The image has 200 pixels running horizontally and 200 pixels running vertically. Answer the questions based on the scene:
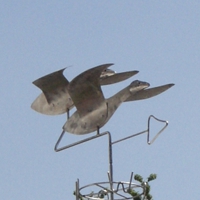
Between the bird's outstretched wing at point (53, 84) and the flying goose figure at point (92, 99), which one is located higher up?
the bird's outstretched wing at point (53, 84)

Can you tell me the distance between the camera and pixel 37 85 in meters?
12.6

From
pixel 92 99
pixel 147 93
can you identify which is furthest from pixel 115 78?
pixel 92 99

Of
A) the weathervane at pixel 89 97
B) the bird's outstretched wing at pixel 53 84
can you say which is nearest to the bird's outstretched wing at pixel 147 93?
the weathervane at pixel 89 97

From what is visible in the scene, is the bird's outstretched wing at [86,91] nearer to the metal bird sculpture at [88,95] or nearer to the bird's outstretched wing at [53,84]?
the metal bird sculpture at [88,95]

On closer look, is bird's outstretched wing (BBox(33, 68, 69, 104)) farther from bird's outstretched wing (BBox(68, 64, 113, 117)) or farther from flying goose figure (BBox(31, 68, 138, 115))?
bird's outstretched wing (BBox(68, 64, 113, 117))

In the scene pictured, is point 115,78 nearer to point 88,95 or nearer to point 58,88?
point 88,95

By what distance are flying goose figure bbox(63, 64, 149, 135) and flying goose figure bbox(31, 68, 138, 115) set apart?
1.60ft

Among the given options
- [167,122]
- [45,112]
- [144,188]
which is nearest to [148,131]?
[167,122]

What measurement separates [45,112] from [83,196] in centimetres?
223

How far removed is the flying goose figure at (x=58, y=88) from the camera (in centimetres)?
1252

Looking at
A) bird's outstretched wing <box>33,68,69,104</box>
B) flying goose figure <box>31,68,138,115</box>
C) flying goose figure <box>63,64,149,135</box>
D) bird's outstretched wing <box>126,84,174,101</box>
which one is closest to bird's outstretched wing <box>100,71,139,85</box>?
flying goose figure <box>31,68,138,115</box>

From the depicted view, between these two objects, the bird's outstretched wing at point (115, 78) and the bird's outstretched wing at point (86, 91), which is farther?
the bird's outstretched wing at point (115, 78)

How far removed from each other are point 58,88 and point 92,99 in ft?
2.75

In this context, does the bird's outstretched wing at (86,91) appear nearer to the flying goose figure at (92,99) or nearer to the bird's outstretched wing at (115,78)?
the flying goose figure at (92,99)
